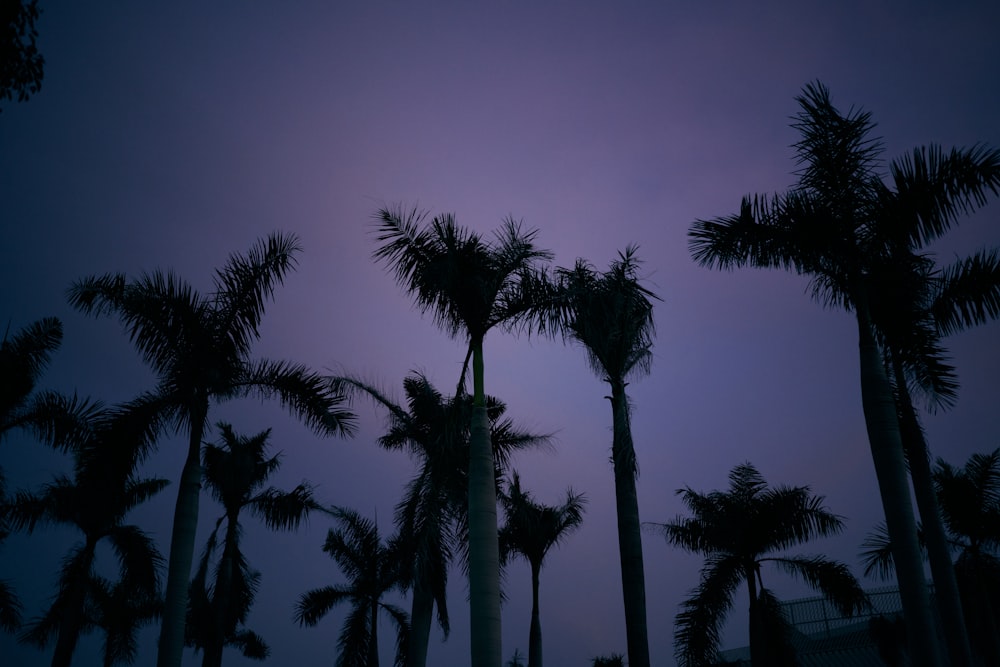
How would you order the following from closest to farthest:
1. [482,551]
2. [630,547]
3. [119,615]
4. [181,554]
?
[482,551] < [181,554] < [630,547] < [119,615]

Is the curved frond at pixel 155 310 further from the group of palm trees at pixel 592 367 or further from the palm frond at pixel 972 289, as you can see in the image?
the palm frond at pixel 972 289

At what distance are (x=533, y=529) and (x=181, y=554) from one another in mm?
15089

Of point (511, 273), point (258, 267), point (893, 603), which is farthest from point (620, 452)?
point (893, 603)

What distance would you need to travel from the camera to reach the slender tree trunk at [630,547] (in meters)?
14.1

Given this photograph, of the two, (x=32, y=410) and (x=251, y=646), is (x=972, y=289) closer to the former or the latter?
(x=32, y=410)

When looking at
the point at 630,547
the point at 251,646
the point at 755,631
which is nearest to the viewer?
the point at 630,547

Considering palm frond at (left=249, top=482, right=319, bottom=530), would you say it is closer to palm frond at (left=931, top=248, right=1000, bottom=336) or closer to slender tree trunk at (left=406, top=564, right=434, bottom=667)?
slender tree trunk at (left=406, top=564, right=434, bottom=667)

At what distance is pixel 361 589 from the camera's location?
2878cm

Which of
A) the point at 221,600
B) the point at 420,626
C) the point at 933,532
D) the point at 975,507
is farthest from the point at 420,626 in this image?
the point at 975,507

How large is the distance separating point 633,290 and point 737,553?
1183 centimetres

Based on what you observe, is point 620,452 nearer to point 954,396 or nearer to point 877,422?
point 877,422

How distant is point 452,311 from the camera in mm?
12992

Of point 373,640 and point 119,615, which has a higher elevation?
point 119,615

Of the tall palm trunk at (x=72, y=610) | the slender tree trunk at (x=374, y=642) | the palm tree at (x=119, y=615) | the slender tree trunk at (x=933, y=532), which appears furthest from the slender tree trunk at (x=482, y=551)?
the palm tree at (x=119, y=615)
